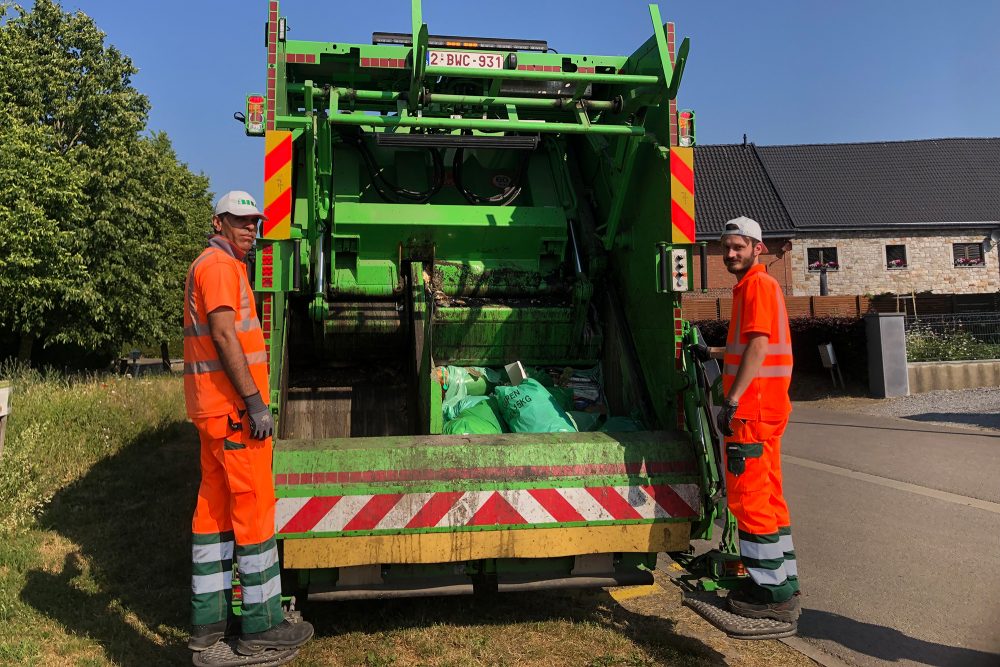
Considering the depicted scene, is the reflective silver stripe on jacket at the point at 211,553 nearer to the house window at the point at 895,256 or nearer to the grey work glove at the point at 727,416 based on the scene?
the grey work glove at the point at 727,416

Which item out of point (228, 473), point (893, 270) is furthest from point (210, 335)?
point (893, 270)

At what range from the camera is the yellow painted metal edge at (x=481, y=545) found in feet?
9.01

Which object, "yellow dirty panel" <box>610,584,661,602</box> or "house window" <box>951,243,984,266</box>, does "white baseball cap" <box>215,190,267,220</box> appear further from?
"house window" <box>951,243,984,266</box>

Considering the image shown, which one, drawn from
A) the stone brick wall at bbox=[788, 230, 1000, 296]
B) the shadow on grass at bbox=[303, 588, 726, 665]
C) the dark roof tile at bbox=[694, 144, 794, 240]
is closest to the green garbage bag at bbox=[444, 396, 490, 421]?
the shadow on grass at bbox=[303, 588, 726, 665]

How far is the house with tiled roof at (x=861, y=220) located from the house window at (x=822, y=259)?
0.03 m

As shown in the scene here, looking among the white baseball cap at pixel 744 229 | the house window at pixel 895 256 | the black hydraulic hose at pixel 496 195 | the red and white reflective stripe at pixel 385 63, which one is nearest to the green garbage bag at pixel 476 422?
the white baseball cap at pixel 744 229

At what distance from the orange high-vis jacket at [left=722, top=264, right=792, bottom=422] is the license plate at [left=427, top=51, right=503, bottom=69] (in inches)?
Answer: 67.3

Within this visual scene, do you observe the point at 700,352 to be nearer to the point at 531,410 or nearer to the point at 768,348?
the point at 768,348

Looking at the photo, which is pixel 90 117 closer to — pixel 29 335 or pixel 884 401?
pixel 29 335

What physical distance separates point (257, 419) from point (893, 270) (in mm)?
26036

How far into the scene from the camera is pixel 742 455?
2.78 metres

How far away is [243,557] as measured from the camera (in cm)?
253

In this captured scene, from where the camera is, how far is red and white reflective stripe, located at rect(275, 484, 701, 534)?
2750 mm

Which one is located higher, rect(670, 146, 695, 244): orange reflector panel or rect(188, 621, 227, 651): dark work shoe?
rect(670, 146, 695, 244): orange reflector panel
